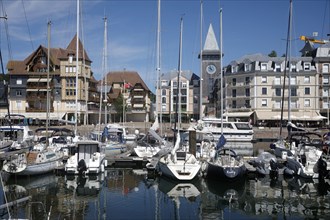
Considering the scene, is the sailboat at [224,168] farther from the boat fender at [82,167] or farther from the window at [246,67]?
the window at [246,67]

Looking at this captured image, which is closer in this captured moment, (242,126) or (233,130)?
(233,130)

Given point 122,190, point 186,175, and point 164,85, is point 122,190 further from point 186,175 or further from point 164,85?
point 164,85

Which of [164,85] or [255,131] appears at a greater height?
[164,85]

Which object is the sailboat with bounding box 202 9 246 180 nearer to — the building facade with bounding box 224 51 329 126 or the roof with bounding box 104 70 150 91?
the building facade with bounding box 224 51 329 126

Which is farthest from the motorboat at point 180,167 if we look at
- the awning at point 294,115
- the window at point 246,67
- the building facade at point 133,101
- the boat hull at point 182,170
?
the building facade at point 133,101

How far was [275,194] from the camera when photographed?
2552 cm

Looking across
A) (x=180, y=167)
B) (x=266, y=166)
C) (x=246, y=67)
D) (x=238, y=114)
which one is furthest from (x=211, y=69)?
(x=180, y=167)

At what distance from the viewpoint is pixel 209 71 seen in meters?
107

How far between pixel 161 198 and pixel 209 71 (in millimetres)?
85113

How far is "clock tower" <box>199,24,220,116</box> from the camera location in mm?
106113

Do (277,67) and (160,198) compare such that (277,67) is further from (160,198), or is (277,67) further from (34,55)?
(160,198)

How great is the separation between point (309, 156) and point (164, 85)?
8012 centimetres

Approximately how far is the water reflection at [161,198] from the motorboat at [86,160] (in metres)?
0.79

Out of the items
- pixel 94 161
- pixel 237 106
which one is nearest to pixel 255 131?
pixel 237 106
